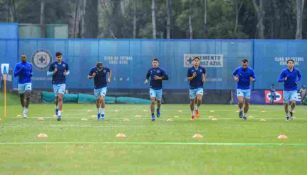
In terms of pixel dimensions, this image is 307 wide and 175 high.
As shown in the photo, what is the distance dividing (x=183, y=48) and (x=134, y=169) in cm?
3875

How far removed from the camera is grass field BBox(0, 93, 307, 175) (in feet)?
39.0

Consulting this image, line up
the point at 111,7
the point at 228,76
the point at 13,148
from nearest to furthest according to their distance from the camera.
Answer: the point at 13,148, the point at 228,76, the point at 111,7

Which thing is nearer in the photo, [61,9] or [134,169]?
[134,169]

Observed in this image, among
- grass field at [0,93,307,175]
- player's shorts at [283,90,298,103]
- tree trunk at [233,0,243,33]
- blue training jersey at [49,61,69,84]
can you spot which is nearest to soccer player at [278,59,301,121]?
player's shorts at [283,90,298,103]

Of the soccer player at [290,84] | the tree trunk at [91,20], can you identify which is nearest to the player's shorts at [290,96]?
the soccer player at [290,84]

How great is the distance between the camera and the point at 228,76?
4978cm

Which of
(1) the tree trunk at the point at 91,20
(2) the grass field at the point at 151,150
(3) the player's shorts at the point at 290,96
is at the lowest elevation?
(2) the grass field at the point at 151,150

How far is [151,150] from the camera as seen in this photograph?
14.5 metres

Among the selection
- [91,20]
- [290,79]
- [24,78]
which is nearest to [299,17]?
[91,20]

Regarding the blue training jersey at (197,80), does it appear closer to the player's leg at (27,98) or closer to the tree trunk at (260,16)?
the player's leg at (27,98)

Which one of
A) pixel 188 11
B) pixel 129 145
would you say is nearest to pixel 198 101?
pixel 129 145

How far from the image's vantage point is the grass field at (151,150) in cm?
1189

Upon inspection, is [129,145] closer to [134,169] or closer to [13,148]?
[13,148]

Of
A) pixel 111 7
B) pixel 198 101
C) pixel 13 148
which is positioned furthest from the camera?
pixel 111 7
